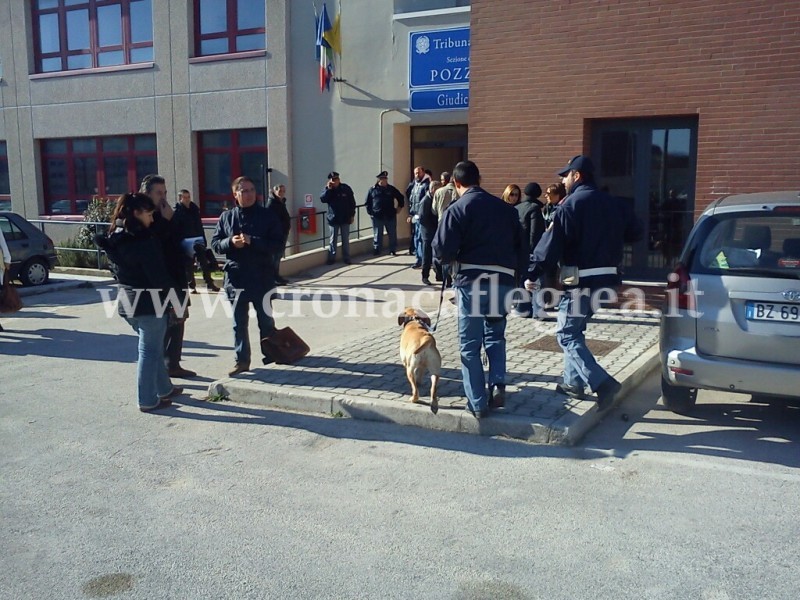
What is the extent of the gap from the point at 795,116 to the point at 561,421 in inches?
229

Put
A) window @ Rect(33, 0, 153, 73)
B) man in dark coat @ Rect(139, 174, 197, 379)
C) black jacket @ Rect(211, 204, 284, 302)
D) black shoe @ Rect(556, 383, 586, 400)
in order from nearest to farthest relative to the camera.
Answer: black shoe @ Rect(556, 383, 586, 400) < man in dark coat @ Rect(139, 174, 197, 379) < black jacket @ Rect(211, 204, 284, 302) < window @ Rect(33, 0, 153, 73)

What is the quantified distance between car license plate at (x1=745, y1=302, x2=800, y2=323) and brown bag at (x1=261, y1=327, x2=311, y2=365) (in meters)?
4.16

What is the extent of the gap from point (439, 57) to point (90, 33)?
11080 mm

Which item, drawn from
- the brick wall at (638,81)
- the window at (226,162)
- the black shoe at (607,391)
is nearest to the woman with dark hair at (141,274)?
the black shoe at (607,391)

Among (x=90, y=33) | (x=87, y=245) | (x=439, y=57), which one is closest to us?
(x=439, y=57)

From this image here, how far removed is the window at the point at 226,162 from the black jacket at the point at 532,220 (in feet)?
35.5

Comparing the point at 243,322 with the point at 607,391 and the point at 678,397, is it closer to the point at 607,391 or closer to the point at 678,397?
the point at 607,391

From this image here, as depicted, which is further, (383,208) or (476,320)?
(383,208)

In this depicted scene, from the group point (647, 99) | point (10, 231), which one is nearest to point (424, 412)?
point (647, 99)

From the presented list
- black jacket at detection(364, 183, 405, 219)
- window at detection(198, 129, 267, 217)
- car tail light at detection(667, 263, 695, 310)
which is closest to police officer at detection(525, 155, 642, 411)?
car tail light at detection(667, 263, 695, 310)

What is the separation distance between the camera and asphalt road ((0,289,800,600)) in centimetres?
381

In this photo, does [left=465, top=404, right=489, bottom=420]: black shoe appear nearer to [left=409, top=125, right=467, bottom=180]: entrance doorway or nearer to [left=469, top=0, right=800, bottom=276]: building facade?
[left=469, top=0, right=800, bottom=276]: building facade

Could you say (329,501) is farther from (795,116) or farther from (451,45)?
(451,45)

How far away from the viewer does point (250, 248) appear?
24.2ft
